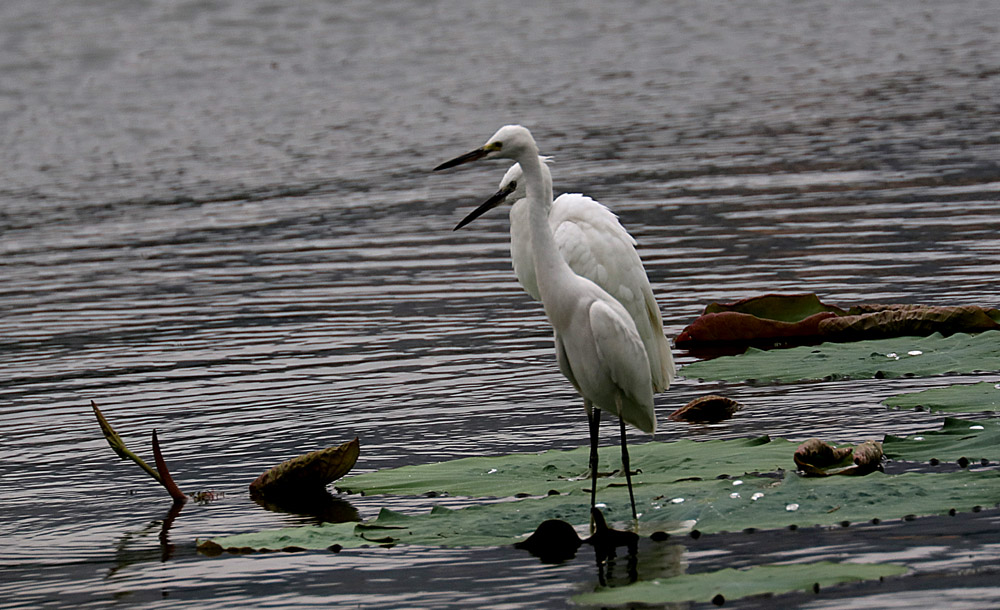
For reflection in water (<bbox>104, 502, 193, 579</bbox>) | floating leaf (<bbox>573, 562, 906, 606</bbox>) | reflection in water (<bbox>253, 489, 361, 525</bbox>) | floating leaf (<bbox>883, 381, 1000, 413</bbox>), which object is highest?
floating leaf (<bbox>573, 562, 906, 606</bbox>)

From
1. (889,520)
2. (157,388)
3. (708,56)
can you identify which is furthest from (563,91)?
(889,520)

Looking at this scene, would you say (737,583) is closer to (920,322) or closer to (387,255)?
(920,322)

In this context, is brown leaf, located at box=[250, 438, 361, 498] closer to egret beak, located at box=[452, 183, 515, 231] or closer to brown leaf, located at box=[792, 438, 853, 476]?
egret beak, located at box=[452, 183, 515, 231]

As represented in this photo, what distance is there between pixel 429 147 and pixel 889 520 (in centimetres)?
1768

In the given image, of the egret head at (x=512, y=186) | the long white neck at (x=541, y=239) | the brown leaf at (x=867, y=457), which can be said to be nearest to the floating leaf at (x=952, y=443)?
the brown leaf at (x=867, y=457)

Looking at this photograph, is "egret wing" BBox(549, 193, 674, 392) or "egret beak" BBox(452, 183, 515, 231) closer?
"egret beak" BBox(452, 183, 515, 231)

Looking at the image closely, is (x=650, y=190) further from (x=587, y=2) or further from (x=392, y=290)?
(x=587, y=2)

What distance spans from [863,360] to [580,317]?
3297 millimetres

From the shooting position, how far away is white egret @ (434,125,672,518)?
6645mm

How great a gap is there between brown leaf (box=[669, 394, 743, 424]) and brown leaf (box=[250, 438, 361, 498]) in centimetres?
206

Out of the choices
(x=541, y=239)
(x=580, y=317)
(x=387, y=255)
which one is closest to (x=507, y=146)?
(x=541, y=239)

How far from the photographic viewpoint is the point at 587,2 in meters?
47.3

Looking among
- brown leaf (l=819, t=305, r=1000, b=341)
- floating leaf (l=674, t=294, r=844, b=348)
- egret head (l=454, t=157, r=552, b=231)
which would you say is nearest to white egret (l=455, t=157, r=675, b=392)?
egret head (l=454, t=157, r=552, b=231)

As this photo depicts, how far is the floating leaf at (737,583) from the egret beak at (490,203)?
2451 millimetres
